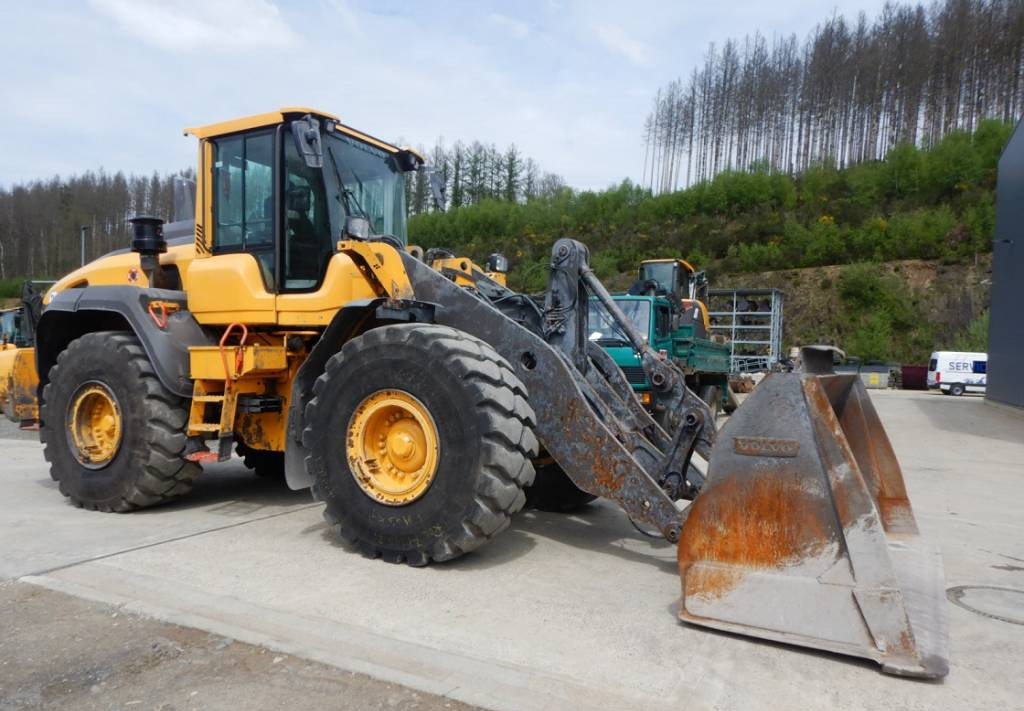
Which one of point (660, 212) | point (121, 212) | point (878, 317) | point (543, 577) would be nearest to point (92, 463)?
point (543, 577)

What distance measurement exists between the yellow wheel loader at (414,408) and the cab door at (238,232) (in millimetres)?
20

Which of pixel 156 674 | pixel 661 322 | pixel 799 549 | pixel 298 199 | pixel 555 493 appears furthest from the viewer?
pixel 661 322

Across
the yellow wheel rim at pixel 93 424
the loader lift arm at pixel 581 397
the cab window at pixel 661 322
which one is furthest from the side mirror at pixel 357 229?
the cab window at pixel 661 322

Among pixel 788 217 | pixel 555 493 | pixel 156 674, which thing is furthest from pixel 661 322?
pixel 788 217

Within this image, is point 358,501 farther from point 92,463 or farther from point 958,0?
point 958,0

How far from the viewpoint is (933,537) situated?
545 cm

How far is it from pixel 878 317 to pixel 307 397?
3323cm

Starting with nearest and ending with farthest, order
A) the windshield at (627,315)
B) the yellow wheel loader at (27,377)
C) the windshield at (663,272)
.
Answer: the yellow wheel loader at (27,377)
the windshield at (627,315)
the windshield at (663,272)

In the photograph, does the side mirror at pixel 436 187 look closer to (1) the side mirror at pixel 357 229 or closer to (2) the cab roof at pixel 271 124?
(2) the cab roof at pixel 271 124

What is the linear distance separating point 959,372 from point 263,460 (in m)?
28.3

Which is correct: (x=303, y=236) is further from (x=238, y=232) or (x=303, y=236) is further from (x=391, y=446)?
(x=391, y=446)

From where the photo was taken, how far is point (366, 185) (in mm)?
5914


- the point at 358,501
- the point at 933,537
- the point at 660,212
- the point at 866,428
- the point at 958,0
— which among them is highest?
the point at 958,0

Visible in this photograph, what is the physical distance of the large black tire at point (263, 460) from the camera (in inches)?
281
